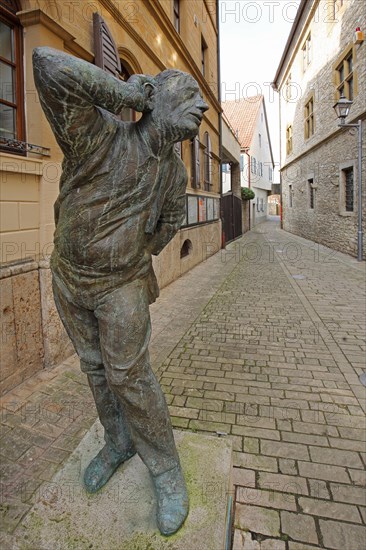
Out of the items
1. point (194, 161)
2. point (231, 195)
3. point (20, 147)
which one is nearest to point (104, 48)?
point (20, 147)

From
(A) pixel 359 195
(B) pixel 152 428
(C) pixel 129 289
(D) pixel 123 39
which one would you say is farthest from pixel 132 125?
(A) pixel 359 195

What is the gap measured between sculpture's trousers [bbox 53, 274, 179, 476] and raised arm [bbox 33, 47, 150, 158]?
→ 631 mm

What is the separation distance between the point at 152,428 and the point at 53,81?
1464 millimetres

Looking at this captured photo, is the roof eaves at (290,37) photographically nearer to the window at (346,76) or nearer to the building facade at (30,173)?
the window at (346,76)

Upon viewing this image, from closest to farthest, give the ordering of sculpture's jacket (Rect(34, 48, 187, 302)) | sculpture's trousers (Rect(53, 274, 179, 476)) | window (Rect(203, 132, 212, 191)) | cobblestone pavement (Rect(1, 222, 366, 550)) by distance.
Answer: sculpture's jacket (Rect(34, 48, 187, 302)) → sculpture's trousers (Rect(53, 274, 179, 476)) → cobblestone pavement (Rect(1, 222, 366, 550)) → window (Rect(203, 132, 212, 191))

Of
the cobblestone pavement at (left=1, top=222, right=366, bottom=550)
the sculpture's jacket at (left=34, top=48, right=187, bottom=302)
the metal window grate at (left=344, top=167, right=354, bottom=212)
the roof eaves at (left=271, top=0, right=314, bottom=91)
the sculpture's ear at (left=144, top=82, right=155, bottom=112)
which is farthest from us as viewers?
the roof eaves at (left=271, top=0, right=314, bottom=91)

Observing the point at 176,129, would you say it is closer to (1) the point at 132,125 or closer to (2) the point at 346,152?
(1) the point at 132,125

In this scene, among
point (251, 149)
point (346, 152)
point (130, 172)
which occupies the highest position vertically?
point (251, 149)

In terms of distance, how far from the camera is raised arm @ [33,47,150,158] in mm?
Answer: 1176

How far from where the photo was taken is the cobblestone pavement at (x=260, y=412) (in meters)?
2.23

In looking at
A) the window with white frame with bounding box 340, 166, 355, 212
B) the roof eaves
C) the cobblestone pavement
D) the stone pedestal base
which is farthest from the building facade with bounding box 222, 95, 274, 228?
the stone pedestal base

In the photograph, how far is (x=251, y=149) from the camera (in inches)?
1208

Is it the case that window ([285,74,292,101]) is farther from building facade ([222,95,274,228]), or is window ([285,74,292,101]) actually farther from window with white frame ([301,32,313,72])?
building facade ([222,95,274,228])

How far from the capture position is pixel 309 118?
19375 millimetres
